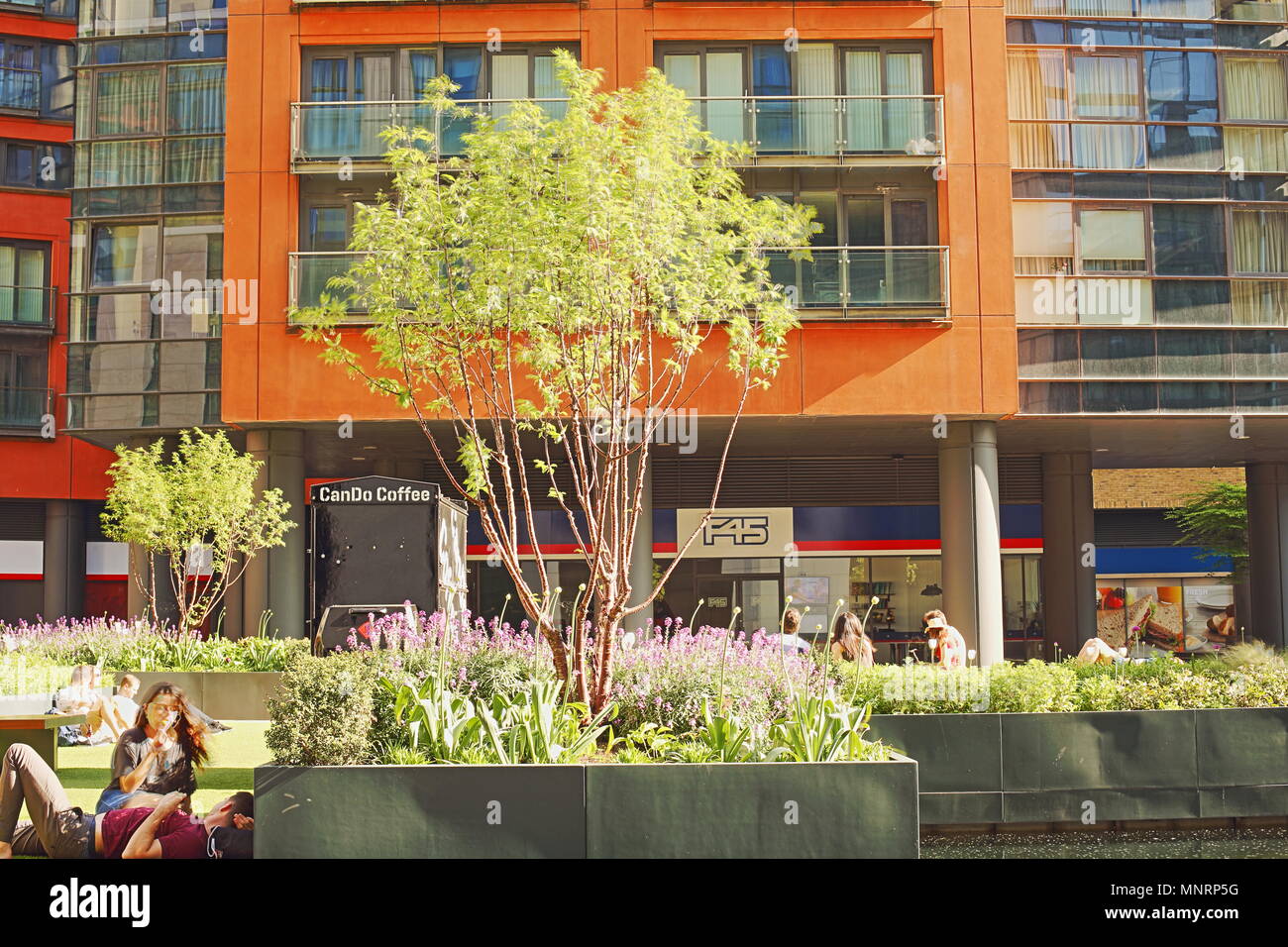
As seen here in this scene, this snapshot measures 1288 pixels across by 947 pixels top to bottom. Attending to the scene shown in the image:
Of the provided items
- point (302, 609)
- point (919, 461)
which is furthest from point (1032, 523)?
point (302, 609)

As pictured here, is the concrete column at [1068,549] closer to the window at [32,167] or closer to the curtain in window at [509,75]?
the curtain in window at [509,75]

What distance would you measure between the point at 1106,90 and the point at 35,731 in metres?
21.7

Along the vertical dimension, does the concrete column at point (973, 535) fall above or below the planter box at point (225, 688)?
above

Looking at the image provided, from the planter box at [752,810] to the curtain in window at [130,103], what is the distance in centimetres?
2256

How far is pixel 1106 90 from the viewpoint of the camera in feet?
80.0

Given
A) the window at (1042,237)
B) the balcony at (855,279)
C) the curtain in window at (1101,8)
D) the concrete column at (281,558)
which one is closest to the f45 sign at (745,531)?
the balcony at (855,279)

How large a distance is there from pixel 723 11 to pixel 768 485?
11.2m

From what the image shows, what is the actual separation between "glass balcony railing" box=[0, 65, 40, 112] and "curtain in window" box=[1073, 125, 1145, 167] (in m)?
27.3

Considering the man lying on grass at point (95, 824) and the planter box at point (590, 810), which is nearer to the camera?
the planter box at point (590, 810)

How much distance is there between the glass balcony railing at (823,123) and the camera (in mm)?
23547

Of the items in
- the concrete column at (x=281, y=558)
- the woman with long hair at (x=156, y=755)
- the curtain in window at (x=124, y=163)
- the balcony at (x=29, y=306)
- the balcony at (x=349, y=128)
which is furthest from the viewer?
the balcony at (x=29, y=306)

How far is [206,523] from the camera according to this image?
22.3 meters

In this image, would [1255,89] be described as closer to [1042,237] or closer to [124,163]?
[1042,237]
